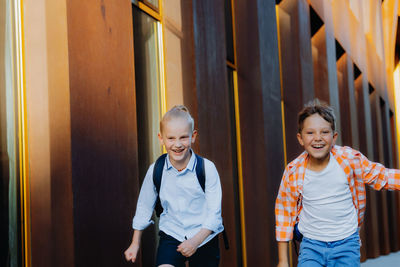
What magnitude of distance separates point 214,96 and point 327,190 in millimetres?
3420

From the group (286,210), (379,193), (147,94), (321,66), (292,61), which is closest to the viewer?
(286,210)

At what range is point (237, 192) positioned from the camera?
361 inches

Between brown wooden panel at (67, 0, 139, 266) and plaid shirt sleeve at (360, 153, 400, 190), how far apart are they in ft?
6.68

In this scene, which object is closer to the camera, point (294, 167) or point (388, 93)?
point (294, 167)

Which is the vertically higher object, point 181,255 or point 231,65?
point 231,65

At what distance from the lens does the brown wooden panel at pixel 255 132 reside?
938 cm

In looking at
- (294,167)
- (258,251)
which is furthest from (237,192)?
(294,167)

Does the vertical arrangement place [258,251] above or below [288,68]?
below

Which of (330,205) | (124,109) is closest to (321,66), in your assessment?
(124,109)

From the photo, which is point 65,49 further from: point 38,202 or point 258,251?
point 258,251

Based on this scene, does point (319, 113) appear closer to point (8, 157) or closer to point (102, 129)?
point (102, 129)

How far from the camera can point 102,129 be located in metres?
4.52

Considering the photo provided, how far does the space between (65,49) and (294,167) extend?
2.05 meters

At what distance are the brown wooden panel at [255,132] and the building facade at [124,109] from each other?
0.08ft
